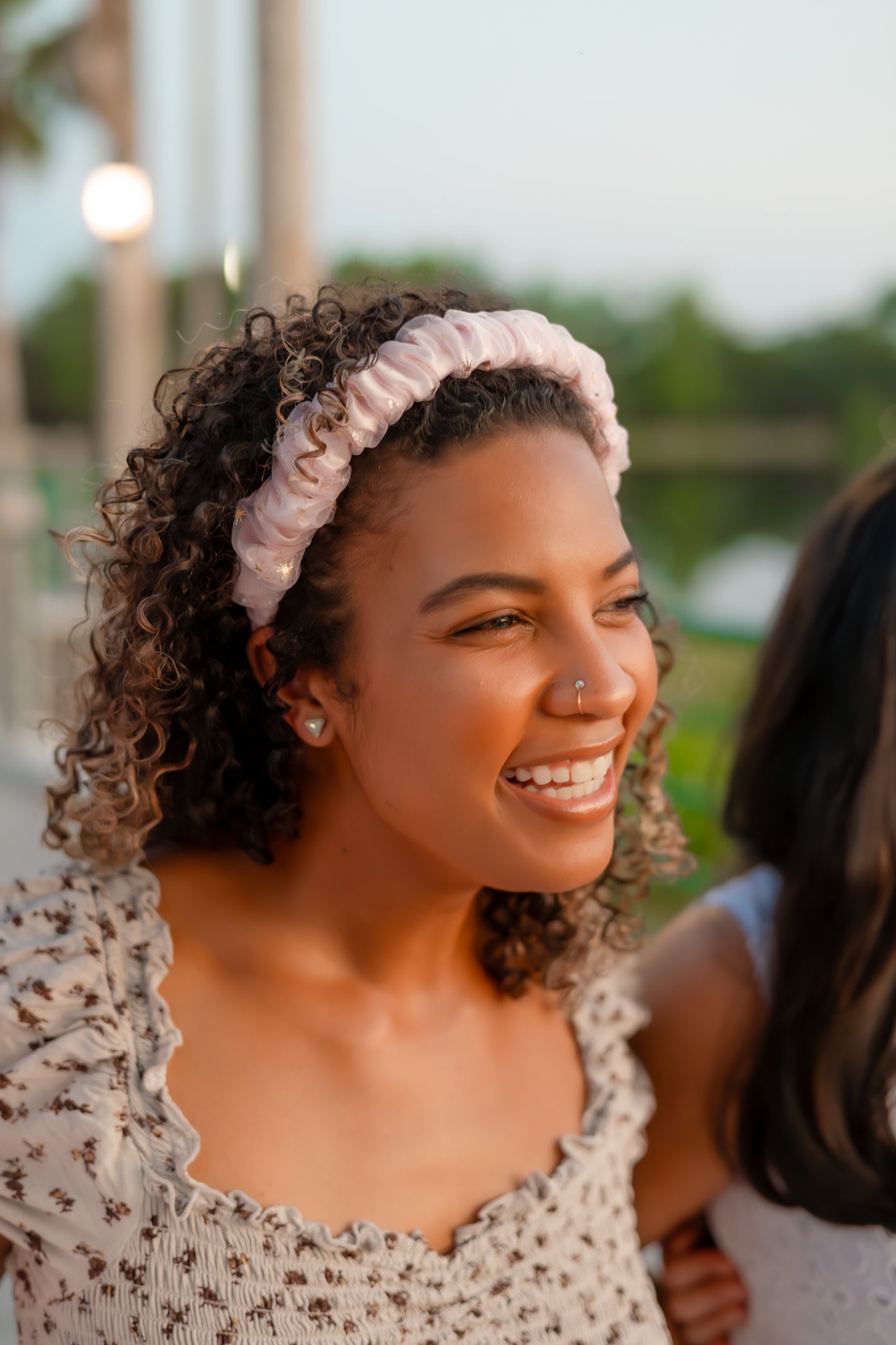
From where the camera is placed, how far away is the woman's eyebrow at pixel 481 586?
1104mm

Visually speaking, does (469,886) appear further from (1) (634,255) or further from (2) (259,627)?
(1) (634,255)

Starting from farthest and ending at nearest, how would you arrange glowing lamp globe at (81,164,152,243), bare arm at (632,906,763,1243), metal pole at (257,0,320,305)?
1. glowing lamp globe at (81,164,152,243)
2. metal pole at (257,0,320,305)
3. bare arm at (632,906,763,1243)

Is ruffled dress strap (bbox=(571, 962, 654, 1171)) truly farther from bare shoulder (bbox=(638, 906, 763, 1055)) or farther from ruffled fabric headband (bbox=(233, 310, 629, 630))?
ruffled fabric headband (bbox=(233, 310, 629, 630))

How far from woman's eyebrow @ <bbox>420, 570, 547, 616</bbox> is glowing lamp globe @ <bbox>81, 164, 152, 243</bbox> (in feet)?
10.8

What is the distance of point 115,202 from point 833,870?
3.39 metres

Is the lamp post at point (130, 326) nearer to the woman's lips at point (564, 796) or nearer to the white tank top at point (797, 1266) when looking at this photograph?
the white tank top at point (797, 1266)

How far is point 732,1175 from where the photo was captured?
1.54 meters

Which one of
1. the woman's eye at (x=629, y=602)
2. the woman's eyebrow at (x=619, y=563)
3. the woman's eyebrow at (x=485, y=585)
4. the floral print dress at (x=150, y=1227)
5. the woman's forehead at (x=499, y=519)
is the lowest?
the floral print dress at (x=150, y=1227)

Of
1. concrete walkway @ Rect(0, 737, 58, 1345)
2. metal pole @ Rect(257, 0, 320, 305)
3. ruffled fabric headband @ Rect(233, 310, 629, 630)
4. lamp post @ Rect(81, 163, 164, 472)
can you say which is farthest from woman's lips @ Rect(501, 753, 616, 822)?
lamp post @ Rect(81, 163, 164, 472)

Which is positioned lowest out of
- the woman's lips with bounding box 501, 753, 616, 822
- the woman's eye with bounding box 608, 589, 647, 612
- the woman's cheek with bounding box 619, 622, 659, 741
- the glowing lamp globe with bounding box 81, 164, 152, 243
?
the glowing lamp globe with bounding box 81, 164, 152, 243

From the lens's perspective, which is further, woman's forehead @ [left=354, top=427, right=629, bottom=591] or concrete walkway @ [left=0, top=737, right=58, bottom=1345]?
concrete walkway @ [left=0, top=737, right=58, bottom=1345]

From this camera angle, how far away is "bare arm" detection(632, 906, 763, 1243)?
1526 millimetres

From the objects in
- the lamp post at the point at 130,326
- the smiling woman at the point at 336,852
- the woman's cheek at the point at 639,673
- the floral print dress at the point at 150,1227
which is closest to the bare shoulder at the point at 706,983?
the smiling woman at the point at 336,852

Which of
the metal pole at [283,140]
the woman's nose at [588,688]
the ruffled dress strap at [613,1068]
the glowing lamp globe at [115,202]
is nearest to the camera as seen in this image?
the woman's nose at [588,688]
